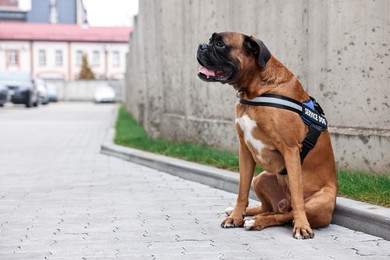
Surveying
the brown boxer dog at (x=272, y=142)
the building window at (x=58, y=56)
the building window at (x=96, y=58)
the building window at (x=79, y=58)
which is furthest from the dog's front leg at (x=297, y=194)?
the building window at (x=96, y=58)

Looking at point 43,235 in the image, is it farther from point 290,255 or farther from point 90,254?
point 290,255

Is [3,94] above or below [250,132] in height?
below

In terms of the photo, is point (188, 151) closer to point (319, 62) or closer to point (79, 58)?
point (319, 62)

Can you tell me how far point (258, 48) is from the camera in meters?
5.33

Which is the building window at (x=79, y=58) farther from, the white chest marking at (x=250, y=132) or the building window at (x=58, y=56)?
the white chest marking at (x=250, y=132)

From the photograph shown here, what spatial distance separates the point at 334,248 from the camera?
16.3 ft

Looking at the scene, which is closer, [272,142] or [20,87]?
[272,142]

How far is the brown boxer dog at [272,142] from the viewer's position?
17.4 feet

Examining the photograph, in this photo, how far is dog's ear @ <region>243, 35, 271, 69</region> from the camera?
5309mm

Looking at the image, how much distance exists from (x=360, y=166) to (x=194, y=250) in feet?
10.0

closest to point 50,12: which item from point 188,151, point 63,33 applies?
point 63,33

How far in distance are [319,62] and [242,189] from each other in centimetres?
266

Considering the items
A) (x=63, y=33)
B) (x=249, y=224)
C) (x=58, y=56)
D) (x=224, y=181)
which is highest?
(x=249, y=224)

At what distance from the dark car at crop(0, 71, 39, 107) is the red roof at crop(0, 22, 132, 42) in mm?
39629
